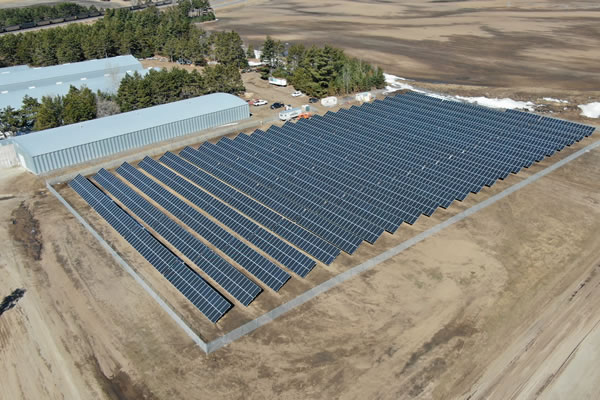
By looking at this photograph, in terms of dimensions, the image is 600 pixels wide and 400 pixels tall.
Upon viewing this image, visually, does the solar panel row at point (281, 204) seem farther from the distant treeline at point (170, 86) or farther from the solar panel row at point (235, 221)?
the distant treeline at point (170, 86)

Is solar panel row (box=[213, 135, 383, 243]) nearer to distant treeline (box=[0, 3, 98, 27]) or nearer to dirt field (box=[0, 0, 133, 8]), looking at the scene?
distant treeline (box=[0, 3, 98, 27])

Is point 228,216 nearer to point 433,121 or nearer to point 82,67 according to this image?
point 433,121

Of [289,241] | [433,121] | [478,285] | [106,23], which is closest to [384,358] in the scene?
[478,285]

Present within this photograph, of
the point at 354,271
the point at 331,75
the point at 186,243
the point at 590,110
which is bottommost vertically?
the point at 186,243

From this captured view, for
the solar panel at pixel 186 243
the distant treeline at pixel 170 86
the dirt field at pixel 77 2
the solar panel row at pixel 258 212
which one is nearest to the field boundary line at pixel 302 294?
the solar panel at pixel 186 243

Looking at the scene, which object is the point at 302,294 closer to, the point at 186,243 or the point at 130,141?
the point at 186,243

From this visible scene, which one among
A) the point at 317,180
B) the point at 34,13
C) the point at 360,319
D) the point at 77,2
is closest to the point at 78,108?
the point at 317,180

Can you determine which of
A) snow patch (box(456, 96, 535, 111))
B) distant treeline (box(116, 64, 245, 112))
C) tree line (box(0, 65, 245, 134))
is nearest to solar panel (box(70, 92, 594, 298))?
snow patch (box(456, 96, 535, 111))
